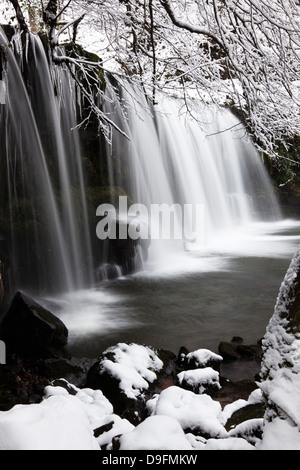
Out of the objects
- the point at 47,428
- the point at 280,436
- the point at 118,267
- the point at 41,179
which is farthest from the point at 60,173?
the point at 280,436

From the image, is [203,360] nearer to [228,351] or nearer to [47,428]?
[228,351]

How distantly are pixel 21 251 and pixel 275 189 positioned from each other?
42.8 ft

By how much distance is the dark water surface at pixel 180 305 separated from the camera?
519 cm

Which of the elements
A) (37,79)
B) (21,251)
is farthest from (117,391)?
(37,79)

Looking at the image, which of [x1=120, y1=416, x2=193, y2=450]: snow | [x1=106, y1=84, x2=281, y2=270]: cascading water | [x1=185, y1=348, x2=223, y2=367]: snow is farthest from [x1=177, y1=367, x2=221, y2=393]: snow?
[x1=106, y1=84, x2=281, y2=270]: cascading water

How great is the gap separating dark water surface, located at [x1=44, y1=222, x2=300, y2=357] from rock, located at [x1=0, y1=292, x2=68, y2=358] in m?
0.47

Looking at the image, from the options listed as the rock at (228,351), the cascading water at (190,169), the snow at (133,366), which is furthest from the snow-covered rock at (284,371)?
the cascading water at (190,169)

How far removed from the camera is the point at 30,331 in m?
4.41

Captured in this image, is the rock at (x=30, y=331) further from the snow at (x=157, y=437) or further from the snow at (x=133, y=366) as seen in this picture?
the snow at (x=157, y=437)

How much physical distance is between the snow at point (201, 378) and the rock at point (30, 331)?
1748 mm

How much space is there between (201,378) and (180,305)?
2760 mm

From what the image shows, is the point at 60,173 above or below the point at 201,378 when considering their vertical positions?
above

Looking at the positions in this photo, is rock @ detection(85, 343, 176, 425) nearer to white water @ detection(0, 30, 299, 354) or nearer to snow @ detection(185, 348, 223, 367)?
snow @ detection(185, 348, 223, 367)

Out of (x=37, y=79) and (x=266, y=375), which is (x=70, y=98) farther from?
(x=266, y=375)
